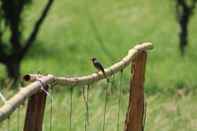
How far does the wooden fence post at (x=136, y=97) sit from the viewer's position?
20.0ft

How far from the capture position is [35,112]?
4305 millimetres

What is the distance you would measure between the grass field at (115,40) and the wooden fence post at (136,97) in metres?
4.81

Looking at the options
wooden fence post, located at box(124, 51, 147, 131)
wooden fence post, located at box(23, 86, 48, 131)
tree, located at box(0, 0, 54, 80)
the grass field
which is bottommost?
the grass field

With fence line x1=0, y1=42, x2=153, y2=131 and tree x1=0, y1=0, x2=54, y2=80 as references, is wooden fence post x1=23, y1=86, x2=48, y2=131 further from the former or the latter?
tree x1=0, y1=0, x2=54, y2=80

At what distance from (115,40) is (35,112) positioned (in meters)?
18.1

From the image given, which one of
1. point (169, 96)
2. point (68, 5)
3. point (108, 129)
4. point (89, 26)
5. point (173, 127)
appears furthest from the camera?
point (68, 5)

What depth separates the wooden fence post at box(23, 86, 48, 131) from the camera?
14.0 feet

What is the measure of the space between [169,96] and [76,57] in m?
8.75

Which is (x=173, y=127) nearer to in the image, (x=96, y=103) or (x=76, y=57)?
(x=96, y=103)

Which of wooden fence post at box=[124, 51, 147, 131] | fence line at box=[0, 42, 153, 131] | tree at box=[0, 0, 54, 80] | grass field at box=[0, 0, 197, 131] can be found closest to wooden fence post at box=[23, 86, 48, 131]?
fence line at box=[0, 42, 153, 131]

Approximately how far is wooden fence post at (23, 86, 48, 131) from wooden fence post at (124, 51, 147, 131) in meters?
1.82

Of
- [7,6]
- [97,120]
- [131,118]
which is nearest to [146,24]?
[7,6]

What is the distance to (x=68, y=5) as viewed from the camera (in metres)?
26.6

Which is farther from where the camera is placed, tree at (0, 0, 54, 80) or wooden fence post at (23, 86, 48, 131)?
tree at (0, 0, 54, 80)
